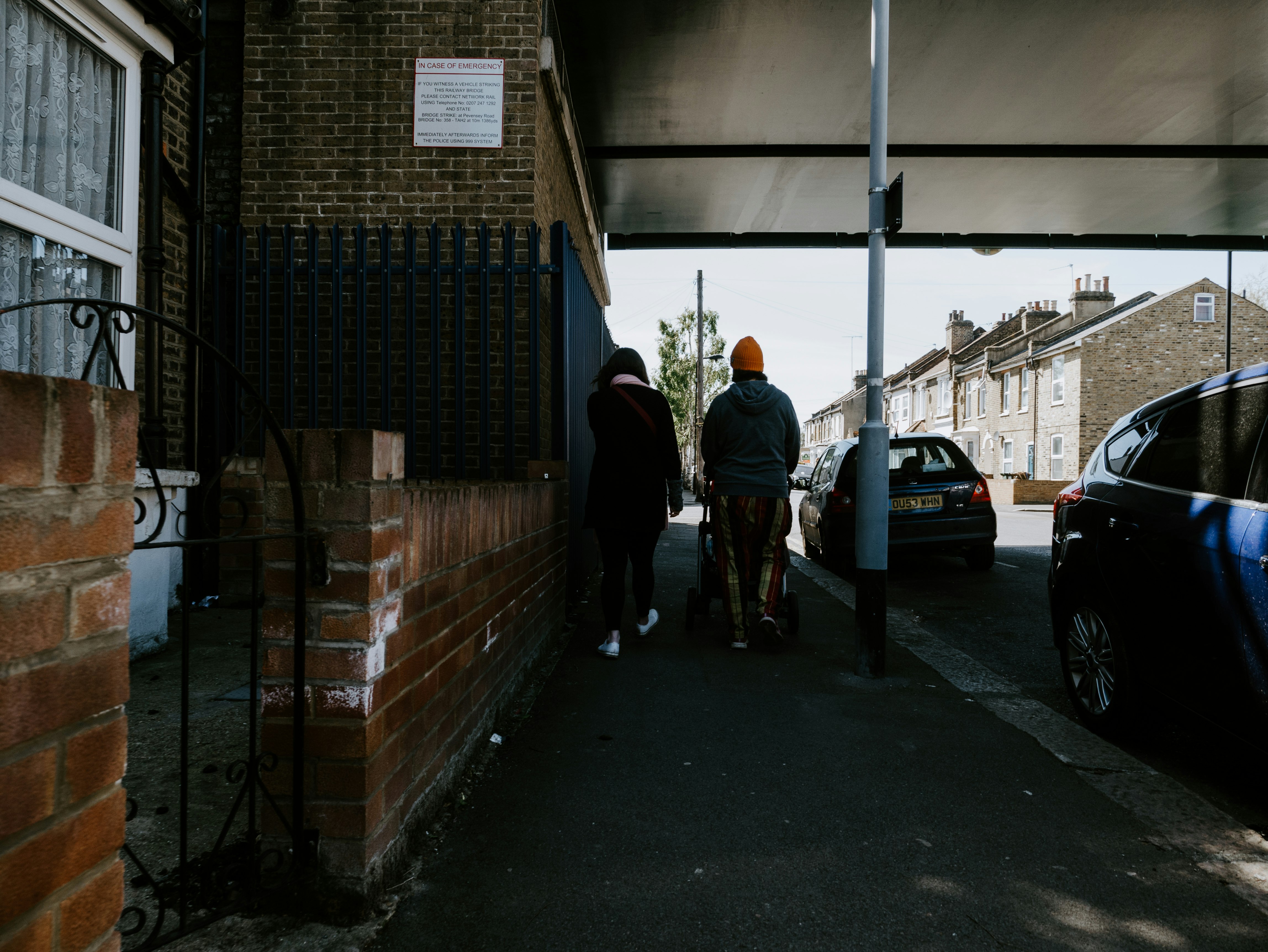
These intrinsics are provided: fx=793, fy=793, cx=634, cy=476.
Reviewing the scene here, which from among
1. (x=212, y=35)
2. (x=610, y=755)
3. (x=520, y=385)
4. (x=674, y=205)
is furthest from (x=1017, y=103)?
(x=610, y=755)

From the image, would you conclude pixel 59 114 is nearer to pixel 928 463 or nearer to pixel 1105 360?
pixel 928 463

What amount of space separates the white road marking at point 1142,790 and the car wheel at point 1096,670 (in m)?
0.11

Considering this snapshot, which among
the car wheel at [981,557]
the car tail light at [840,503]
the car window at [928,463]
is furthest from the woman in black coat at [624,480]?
the car wheel at [981,557]

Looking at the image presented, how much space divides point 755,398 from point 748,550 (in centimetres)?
101

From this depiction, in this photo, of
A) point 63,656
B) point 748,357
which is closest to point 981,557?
point 748,357

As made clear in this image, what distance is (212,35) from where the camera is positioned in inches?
236

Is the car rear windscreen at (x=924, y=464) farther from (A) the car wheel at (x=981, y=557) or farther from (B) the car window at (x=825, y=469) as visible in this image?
(A) the car wheel at (x=981, y=557)

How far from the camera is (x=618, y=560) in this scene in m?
4.99

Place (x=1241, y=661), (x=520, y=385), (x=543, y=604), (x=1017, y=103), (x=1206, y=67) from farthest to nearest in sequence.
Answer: (x=1017, y=103)
(x=1206, y=67)
(x=520, y=385)
(x=543, y=604)
(x=1241, y=661)

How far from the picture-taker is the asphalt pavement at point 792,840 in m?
2.12

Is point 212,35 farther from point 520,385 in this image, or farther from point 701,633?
point 701,633

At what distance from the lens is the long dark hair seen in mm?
5195

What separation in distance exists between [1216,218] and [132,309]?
16.1m

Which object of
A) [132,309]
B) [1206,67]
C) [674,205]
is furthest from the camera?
[674,205]
